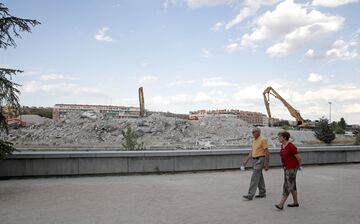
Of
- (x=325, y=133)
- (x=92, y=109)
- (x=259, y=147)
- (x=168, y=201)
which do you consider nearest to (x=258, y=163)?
(x=259, y=147)

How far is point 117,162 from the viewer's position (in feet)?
42.3

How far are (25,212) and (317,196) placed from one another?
6.21 meters

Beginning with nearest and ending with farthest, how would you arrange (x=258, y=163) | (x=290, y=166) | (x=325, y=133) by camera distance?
(x=290, y=166), (x=258, y=163), (x=325, y=133)

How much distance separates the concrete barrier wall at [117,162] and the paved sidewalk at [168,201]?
459mm

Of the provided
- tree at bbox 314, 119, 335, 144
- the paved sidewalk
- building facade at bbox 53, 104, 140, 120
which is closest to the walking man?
the paved sidewalk

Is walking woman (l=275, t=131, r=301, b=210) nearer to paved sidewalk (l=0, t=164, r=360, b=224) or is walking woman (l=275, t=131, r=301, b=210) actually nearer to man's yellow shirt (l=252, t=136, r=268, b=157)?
paved sidewalk (l=0, t=164, r=360, b=224)

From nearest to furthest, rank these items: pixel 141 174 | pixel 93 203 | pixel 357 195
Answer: pixel 93 203, pixel 357 195, pixel 141 174

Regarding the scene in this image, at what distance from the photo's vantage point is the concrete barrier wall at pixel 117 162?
1180 centimetres

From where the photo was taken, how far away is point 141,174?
13.2 meters

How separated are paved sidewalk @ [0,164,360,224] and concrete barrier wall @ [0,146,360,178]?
46 cm

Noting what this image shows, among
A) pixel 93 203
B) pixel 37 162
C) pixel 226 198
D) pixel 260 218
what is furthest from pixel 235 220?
pixel 37 162

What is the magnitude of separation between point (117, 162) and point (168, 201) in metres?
4.40

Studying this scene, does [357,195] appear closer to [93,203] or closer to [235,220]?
[235,220]

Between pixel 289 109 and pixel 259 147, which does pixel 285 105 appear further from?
pixel 259 147
